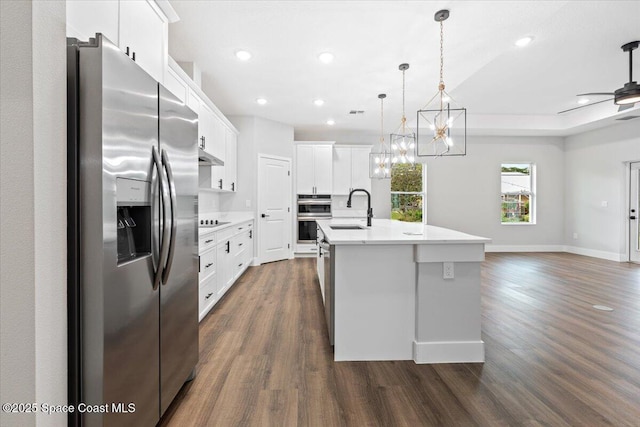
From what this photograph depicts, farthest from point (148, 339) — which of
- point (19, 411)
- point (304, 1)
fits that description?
point (304, 1)

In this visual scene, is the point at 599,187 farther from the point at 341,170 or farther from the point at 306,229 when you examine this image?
the point at 306,229

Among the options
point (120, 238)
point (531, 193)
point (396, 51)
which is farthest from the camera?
point (531, 193)

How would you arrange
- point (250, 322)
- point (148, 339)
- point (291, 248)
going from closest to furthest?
1. point (148, 339)
2. point (250, 322)
3. point (291, 248)

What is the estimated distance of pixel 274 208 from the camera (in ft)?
20.5

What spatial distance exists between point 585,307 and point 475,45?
313 centimetres

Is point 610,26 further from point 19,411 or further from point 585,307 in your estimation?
point 19,411

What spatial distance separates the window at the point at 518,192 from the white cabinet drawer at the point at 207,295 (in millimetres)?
6989

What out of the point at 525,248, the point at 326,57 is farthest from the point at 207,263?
the point at 525,248

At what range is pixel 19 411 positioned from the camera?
944 millimetres

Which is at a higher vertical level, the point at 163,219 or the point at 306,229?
the point at 163,219

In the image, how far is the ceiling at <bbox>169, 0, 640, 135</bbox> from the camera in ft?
9.02

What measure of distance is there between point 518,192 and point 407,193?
273cm

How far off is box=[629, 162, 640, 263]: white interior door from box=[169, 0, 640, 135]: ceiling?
1.35 metres

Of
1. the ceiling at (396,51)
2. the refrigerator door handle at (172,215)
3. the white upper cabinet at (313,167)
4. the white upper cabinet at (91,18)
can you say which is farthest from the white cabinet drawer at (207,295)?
the white upper cabinet at (313,167)
